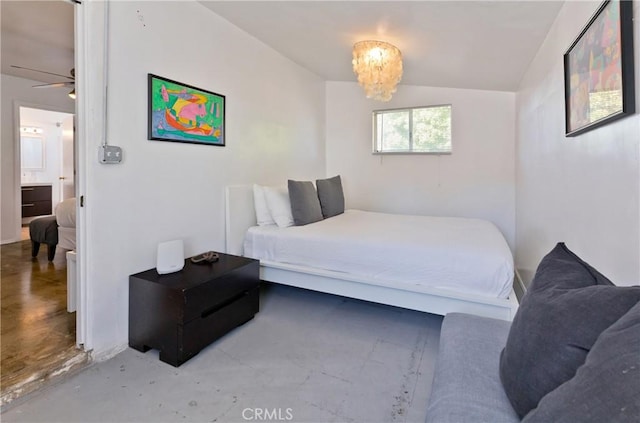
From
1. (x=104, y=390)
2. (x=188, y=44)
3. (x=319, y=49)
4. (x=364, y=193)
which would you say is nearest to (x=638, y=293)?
(x=104, y=390)

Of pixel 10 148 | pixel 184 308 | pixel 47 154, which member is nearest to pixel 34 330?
pixel 184 308

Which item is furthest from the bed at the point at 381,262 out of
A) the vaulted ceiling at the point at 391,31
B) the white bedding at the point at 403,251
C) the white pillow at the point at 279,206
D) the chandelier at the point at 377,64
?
the vaulted ceiling at the point at 391,31

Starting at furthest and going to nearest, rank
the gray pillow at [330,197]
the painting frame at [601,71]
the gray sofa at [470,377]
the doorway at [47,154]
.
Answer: the doorway at [47,154]
the gray pillow at [330,197]
the painting frame at [601,71]
the gray sofa at [470,377]

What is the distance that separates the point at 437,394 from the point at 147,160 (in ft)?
7.15

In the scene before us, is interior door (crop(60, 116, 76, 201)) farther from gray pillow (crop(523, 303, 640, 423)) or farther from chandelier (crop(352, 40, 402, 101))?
gray pillow (crop(523, 303, 640, 423))

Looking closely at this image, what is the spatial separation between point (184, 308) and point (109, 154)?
1.03m

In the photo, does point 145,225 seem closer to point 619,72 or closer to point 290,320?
point 290,320

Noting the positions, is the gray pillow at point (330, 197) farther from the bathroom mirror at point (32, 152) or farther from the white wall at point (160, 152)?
the bathroom mirror at point (32, 152)

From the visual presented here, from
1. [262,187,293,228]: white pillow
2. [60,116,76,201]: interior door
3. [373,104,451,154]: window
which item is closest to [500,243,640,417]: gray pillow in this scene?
[262,187,293,228]: white pillow

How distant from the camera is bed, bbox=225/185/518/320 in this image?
216 cm

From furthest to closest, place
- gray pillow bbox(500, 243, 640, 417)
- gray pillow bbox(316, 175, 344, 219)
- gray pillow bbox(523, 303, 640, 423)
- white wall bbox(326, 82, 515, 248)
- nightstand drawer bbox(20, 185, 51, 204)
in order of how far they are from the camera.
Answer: nightstand drawer bbox(20, 185, 51, 204) < white wall bbox(326, 82, 515, 248) < gray pillow bbox(316, 175, 344, 219) < gray pillow bbox(500, 243, 640, 417) < gray pillow bbox(523, 303, 640, 423)

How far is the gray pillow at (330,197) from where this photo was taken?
3709 millimetres

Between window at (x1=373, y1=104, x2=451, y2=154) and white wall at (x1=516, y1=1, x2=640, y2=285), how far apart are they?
1137 mm

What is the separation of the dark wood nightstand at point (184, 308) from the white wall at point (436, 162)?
2.83 m
